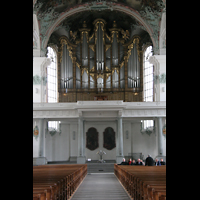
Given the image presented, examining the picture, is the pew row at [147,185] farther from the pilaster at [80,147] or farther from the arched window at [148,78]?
the arched window at [148,78]

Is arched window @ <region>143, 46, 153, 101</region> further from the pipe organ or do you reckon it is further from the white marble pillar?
the white marble pillar

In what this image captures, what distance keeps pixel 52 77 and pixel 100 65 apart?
388cm

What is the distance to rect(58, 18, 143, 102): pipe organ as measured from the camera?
2350 cm

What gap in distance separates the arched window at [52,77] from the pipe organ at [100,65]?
55 cm

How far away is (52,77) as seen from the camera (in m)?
24.3

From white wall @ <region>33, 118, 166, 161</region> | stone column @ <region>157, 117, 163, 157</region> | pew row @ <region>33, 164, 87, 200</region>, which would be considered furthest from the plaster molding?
pew row @ <region>33, 164, 87, 200</region>

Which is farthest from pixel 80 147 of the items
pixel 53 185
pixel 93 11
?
pixel 53 185

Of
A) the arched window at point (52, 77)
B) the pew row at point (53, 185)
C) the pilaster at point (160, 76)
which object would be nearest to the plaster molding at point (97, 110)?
the pilaster at point (160, 76)
